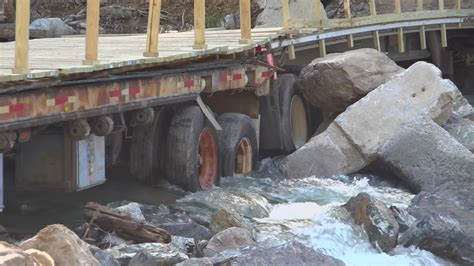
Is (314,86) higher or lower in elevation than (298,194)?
higher

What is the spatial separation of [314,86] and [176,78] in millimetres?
3751

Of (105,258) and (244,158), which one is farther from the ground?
(244,158)

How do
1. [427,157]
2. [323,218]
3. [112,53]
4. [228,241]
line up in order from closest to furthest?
[228,241]
[323,218]
[112,53]
[427,157]

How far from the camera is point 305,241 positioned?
761 centimetres

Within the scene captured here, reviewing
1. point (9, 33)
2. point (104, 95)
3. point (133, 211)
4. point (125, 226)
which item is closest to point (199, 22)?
point (104, 95)

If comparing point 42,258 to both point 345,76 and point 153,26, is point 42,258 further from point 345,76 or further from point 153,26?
point 345,76

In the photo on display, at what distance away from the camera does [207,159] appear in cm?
1008

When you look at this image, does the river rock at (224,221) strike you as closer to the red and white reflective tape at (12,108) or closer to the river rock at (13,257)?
the red and white reflective tape at (12,108)

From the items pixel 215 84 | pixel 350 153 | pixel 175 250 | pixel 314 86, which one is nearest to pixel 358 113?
pixel 350 153

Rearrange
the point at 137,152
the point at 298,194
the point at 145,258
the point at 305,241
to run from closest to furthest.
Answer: the point at 145,258 < the point at 305,241 < the point at 137,152 < the point at 298,194

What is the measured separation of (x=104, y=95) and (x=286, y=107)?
507 cm

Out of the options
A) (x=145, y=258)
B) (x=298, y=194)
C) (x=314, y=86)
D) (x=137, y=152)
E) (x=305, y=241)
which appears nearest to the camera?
(x=145, y=258)

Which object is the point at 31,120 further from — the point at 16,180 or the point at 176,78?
the point at 176,78

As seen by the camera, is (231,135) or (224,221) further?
(231,135)
